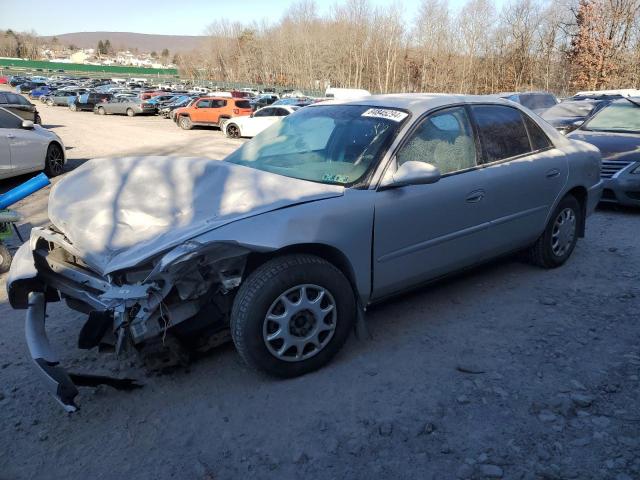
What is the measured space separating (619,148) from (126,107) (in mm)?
33595

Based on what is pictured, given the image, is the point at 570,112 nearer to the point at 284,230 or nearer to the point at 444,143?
the point at 444,143

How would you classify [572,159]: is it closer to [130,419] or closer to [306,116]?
[306,116]

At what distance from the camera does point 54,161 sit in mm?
10312

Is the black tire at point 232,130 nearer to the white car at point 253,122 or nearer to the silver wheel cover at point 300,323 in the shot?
the white car at point 253,122

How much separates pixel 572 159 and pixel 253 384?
137 inches

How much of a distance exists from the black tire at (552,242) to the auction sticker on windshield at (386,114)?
6.27ft

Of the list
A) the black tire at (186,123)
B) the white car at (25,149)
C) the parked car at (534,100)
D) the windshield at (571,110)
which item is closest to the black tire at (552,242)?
the windshield at (571,110)

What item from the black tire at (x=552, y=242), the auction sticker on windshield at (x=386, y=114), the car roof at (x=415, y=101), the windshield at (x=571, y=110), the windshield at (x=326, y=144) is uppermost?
the car roof at (x=415, y=101)

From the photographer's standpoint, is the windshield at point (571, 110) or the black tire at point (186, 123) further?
the black tire at point (186, 123)

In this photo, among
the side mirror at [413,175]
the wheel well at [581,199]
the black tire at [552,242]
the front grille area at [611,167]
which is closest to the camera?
the side mirror at [413,175]

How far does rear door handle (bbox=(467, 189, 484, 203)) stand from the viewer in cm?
374

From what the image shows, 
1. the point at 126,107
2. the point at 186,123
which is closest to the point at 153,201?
the point at 186,123

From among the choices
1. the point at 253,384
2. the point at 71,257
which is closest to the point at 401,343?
the point at 253,384

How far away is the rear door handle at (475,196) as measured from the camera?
12.3ft
